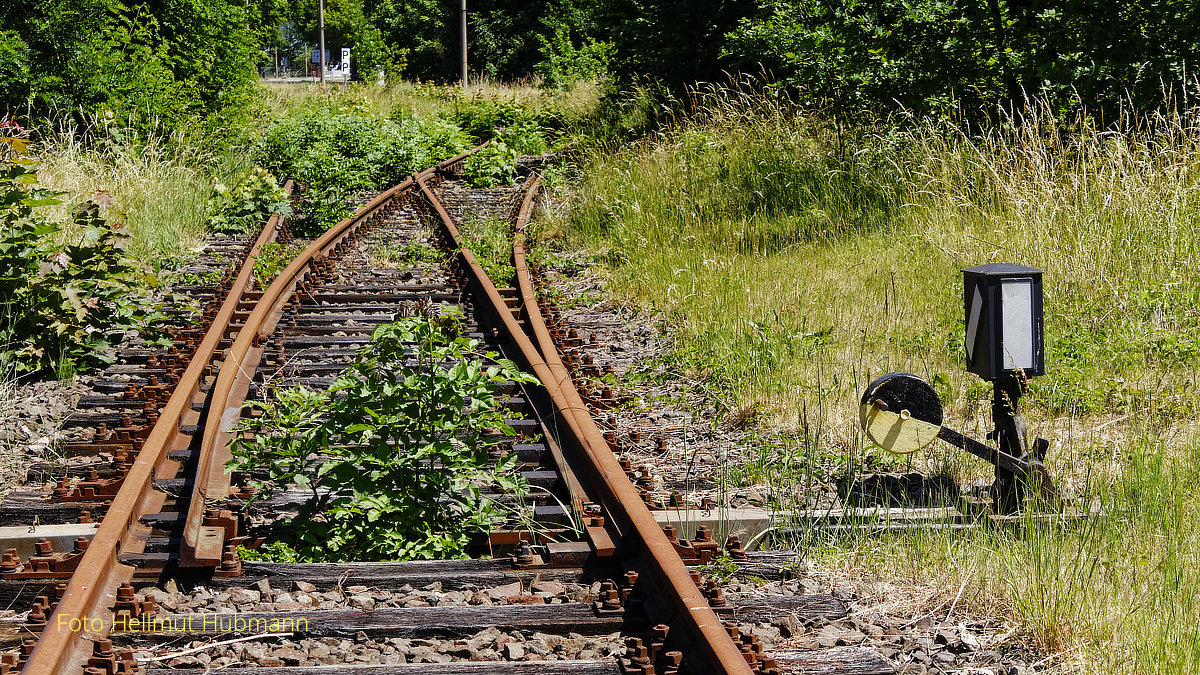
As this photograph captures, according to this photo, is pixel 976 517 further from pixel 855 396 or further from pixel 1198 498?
pixel 855 396

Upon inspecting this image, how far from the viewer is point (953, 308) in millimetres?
5832

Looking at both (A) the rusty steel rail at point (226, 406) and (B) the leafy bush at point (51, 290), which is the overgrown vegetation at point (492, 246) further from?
(B) the leafy bush at point (51, 290)

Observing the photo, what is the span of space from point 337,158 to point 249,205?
178 cm

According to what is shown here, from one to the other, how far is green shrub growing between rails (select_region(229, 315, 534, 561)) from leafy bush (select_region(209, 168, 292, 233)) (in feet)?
22.5

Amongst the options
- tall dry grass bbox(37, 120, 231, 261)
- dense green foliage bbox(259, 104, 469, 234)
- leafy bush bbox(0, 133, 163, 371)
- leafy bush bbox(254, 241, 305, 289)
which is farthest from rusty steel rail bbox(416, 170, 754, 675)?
dense green foliage bbox(259, 104, 469, 234)

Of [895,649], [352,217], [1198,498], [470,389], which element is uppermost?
[352,217]

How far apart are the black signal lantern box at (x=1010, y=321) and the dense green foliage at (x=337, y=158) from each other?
7.58m

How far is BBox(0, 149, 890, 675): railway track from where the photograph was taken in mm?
2549

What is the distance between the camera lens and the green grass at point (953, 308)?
3.01m

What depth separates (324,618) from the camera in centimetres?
274

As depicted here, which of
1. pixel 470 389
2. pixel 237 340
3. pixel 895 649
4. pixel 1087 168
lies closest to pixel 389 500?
pixel 470 389

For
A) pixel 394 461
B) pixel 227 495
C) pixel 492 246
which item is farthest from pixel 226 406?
pixel 492 246

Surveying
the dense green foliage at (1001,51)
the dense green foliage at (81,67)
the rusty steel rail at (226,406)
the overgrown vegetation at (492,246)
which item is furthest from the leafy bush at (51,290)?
the dense green foliage at (81,67)

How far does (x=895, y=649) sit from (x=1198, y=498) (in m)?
1.51
